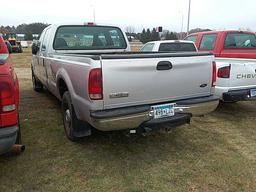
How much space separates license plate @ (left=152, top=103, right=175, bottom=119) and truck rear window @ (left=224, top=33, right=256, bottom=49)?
4.43 meters

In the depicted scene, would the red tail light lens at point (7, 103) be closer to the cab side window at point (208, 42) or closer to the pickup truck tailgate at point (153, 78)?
the pickup truck tailgate at point (153, 78)

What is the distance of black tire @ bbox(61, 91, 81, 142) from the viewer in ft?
13.2

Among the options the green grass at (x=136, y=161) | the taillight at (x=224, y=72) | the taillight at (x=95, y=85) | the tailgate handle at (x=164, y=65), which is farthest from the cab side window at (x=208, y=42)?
the taillight at (x=95, y=85)

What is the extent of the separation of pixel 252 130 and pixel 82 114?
3233 millimetres

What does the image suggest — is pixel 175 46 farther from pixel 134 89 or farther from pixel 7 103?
pixel 7 103

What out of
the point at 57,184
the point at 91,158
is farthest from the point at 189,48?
the point at 57,184

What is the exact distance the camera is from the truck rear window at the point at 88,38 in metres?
5.49

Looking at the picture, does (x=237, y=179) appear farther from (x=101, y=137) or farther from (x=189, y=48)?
(x=189, y=48)

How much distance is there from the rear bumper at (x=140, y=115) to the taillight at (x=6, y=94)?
911mm

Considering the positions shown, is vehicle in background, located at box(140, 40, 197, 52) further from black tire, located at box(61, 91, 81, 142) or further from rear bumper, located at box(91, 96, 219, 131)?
rear bumper, located at box(91, 96, 219, 131)

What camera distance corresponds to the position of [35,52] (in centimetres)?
689

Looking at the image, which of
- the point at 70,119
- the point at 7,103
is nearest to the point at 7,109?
the point at 7,103

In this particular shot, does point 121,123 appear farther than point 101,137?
No

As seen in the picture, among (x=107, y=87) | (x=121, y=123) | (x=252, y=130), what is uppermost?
(x=107, y=87)
